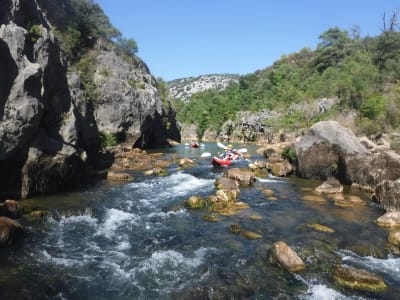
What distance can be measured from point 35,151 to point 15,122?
236cm

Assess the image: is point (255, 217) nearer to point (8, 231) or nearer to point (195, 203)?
point (195, 203)

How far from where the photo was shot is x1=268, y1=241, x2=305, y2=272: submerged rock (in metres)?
9.98

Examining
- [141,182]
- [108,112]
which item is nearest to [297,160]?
[141,182]

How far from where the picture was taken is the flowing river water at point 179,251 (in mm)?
8758

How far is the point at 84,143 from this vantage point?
30.2m

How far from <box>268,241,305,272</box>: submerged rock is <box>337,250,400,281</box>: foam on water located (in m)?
1.76

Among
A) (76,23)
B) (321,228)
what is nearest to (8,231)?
(321,228)

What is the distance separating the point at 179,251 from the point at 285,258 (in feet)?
11.7

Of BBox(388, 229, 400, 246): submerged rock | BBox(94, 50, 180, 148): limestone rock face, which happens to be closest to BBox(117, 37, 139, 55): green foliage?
BBox(94, 50, 180, 148): limestone rock face

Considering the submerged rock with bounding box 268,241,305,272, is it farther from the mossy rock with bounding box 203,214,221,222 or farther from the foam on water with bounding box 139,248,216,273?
the mossy rock with bounding box 203,214,221,222

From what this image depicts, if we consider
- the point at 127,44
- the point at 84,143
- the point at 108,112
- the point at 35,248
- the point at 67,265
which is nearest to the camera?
the point at 67,265

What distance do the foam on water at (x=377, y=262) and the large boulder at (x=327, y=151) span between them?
11062mm

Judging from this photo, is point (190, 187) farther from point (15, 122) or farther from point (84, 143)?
point (84, 143)

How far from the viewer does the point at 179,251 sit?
11.4 meters
